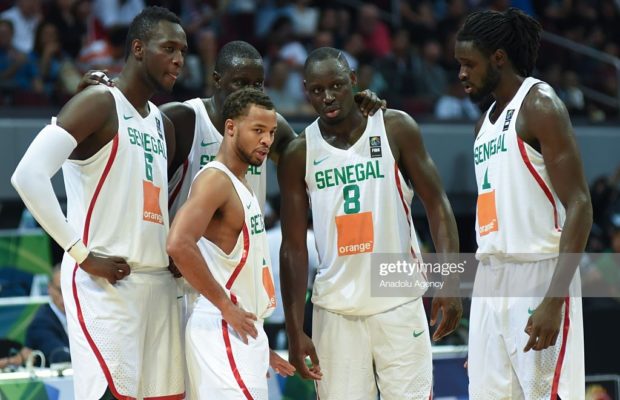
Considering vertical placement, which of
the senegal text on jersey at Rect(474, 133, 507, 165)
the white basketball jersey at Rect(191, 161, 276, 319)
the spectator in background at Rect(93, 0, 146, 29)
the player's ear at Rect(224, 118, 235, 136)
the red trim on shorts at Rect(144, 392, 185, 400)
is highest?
the spectator in background at Rect(93, 0, 146, 29)

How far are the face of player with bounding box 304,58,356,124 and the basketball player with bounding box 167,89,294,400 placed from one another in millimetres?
476

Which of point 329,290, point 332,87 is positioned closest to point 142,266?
point 329,290

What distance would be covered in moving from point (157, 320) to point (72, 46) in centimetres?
732

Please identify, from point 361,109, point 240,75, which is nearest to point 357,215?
point 361,109

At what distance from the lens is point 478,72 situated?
5.24m

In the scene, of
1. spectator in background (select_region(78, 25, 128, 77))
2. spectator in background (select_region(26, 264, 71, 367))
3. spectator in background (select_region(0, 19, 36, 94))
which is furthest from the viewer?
Result: spectator in background (select_region(78, 25, 128, 77))

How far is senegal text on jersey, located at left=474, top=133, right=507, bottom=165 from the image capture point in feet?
16.7

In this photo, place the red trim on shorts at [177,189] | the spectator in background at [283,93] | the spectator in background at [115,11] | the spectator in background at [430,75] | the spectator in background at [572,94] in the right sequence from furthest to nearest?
1. the spectator in background at [572,94]
2. the spectator in background at [430,75]
3. the spectator in background at [115,11]
4. the spectator in background at [283,93]
5. the red trim on shorts at [177,189]

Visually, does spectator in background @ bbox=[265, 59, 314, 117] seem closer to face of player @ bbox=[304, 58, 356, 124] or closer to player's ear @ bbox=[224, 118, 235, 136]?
face of player @ bbox=[304, 58, 356, 124]

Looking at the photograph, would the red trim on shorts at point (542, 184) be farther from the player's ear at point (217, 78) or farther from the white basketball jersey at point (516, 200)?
the player's ear at point (217, 78)

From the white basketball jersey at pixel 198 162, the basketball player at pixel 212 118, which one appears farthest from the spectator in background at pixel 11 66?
the white basketball jersey at pixel 198 162

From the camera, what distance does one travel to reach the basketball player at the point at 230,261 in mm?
4750

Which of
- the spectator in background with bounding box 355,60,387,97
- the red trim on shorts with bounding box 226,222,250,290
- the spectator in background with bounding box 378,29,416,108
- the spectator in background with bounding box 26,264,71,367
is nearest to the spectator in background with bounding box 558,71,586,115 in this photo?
the spectator in background with bounding box 378,29,416,108

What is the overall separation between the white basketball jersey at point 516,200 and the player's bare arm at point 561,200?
92 mm
